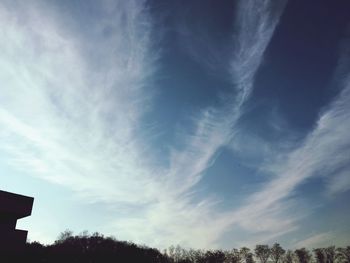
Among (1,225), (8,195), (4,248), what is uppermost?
(8,195)

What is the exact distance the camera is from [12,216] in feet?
115

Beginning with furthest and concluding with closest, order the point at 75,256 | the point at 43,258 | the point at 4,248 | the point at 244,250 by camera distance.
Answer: the point at 244,250 < the point at 75,256 < the point at 43,258 < the point at 4,248

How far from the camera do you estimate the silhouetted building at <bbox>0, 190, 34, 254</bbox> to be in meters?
32.2

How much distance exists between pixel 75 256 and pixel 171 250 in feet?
154

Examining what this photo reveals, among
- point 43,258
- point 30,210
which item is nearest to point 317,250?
point 43,258

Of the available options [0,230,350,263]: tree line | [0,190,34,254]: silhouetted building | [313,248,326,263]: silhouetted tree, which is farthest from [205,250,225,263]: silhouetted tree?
[0,190,34,254]: silhouetted building

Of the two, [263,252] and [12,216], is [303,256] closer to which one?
[263,252]

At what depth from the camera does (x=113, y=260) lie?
298 ft

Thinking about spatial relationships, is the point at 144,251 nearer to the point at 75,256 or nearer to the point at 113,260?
the point at 113,260

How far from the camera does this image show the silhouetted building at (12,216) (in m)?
32.2

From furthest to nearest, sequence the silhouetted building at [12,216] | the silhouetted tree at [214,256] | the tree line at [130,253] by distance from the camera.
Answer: the silhouetted tree at [214,256], the tree line at [130,253], the silhouetted building at [12,216]

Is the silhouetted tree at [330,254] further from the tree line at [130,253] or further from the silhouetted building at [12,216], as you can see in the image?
the silhouetted building at [12,216]

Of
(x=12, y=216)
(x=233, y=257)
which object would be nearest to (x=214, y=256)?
(x=233, y=257)

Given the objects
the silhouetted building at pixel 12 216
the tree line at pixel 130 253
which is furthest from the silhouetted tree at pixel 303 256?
the silhouetted building at pixel 12 216
